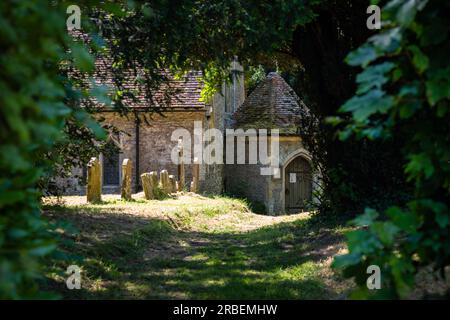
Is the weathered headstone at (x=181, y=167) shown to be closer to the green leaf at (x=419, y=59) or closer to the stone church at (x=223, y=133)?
the stone church at (x=223, y=133)

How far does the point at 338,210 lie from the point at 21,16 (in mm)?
10033

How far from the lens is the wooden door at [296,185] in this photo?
2612 centimetres

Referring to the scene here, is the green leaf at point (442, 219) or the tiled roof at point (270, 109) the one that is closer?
the green leaf at point (442, 219)

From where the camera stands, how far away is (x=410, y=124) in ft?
12.1

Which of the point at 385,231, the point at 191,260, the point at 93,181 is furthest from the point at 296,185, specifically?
the point at 385,231

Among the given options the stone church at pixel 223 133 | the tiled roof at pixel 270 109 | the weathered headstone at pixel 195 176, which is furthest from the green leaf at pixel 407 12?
the tiled roof at pixel 270 109

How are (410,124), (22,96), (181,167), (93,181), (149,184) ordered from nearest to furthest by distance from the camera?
(22,96) < (410,124) < (93,181) < (149,184) < (181,167)

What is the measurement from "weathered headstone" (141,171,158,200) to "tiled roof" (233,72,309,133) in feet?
27.2

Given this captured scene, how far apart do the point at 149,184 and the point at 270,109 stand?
32.9ft

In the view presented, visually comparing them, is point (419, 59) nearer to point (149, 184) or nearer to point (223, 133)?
point (149, 184)

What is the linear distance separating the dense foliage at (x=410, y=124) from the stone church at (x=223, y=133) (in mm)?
18007
